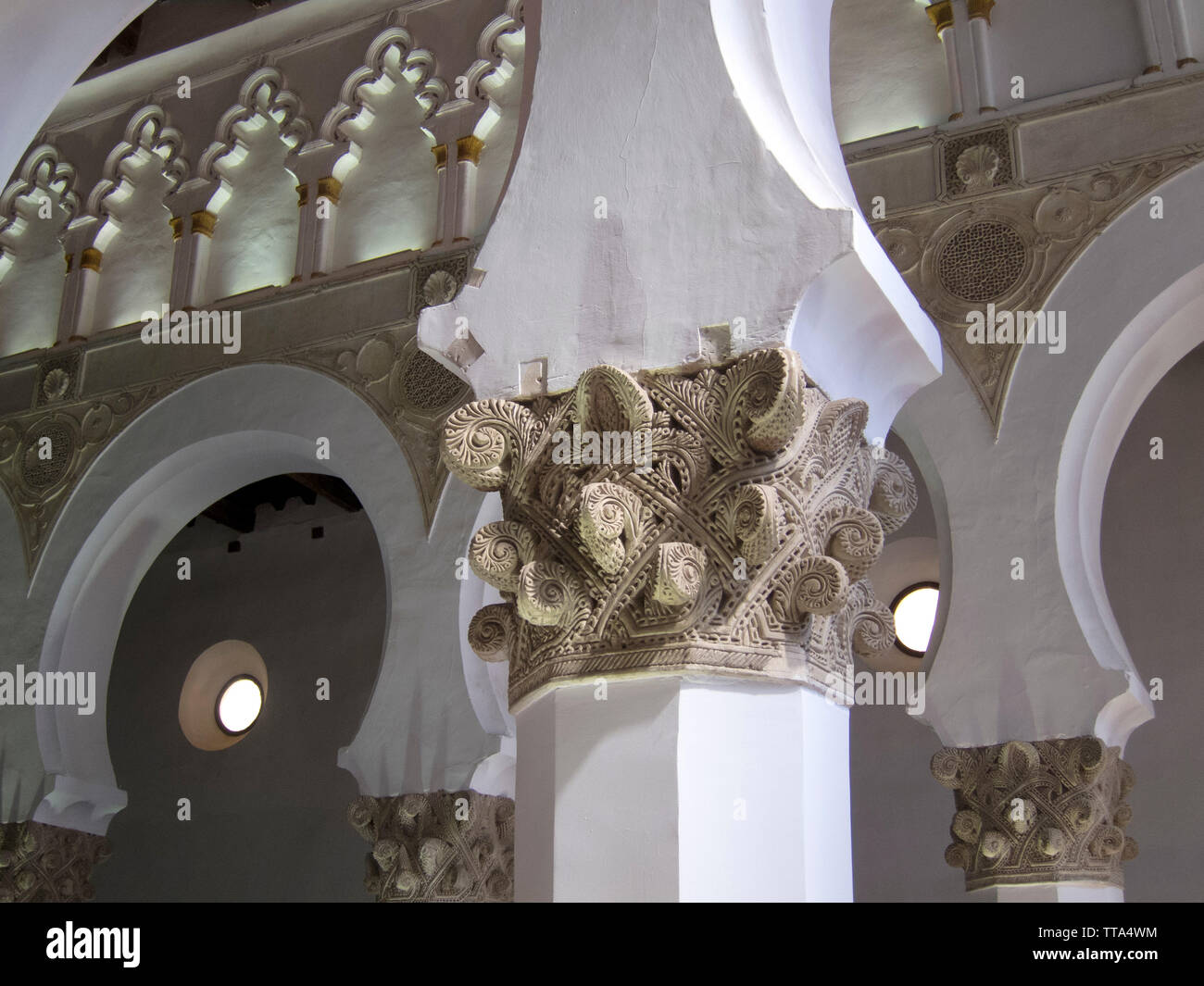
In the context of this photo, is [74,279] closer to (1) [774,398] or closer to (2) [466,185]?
(2) [466,185]

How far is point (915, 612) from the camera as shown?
8516 mm

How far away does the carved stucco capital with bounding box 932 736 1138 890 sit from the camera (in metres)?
4.52

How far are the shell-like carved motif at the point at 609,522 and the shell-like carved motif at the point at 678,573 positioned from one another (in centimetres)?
7

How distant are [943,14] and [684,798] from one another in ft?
16.2

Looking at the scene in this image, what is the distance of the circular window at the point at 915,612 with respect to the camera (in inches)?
334

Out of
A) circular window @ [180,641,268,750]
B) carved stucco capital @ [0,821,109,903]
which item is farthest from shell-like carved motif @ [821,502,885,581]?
circular window @ [180,641,268,750]

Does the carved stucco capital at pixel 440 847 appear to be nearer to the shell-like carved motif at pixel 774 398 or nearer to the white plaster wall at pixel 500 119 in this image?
the white plaster wall at pixel 500 119

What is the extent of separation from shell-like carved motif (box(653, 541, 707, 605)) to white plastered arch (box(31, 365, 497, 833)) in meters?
3.55

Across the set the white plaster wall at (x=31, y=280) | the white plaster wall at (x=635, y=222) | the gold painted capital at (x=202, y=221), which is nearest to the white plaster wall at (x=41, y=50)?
the white plaster wall at (x=635, y=222)

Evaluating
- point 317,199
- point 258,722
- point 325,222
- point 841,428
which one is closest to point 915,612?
point 325,222
